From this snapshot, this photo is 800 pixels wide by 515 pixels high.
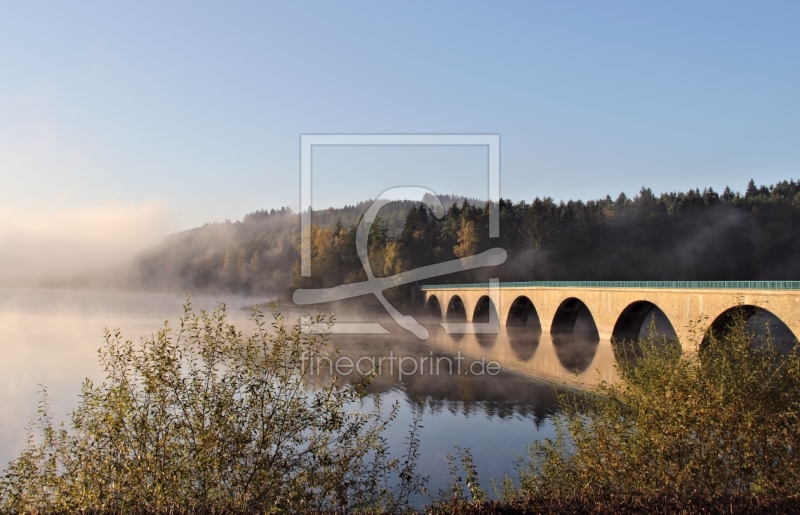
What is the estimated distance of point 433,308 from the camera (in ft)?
273

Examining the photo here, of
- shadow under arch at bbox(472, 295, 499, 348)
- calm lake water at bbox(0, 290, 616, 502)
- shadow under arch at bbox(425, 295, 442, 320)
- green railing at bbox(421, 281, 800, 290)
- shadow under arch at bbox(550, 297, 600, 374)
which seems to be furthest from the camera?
shadow under arch at bbox(425, 295, 442, 320)

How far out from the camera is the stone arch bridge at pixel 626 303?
28.6m

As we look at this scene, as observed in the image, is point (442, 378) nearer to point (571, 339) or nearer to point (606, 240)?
point (571, 339)

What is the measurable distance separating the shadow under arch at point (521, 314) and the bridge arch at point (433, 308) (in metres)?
17.3

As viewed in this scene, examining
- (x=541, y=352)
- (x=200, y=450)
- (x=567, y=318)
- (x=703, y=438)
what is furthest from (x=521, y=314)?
(x=200, y=450)

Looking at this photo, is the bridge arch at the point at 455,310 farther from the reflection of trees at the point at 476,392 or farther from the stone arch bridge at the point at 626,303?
the reflection of trees at the point at 476,392

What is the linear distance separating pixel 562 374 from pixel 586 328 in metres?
26.1

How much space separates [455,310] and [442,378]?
44.5 metres

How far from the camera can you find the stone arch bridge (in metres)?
28.6

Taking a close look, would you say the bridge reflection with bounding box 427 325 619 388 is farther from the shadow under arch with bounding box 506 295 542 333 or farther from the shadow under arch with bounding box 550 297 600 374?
the shadow under arch with bounding box 506 295 542 333

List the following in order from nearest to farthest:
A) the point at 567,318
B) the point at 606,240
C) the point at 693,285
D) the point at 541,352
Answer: the point at 693,285, the point at 541,352, the point at 567,318, the point at 606,240

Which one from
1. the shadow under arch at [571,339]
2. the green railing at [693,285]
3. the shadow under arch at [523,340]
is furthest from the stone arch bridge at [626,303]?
the shadow under arch at [523,340]

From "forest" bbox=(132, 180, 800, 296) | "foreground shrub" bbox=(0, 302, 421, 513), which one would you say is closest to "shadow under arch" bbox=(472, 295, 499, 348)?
"forest" bbox=(132, 180, 800, 296)

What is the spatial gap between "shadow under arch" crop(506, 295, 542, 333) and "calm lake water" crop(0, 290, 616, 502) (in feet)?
10.5
